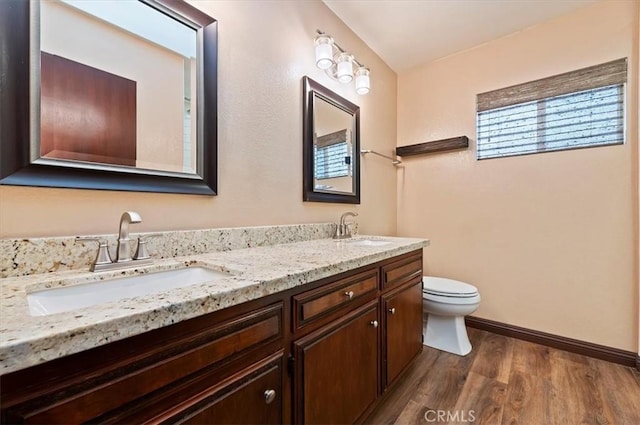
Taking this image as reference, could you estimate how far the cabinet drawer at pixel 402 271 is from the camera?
135cm

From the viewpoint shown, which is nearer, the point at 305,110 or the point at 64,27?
the point at 64,27

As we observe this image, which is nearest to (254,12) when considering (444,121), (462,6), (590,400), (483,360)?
(462,6)

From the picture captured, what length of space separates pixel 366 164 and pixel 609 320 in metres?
1.95

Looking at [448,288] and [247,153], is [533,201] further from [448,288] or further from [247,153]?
[247,153]

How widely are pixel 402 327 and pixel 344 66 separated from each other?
165 cm

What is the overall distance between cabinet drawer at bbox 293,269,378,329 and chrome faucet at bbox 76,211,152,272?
53cm

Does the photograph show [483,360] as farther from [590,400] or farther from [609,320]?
[609,320]

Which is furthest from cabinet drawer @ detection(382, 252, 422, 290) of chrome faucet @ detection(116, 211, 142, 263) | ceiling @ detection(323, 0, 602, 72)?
ceiling @ detection(323, 0, 602, 72)

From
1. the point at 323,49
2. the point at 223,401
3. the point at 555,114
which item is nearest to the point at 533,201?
the point at 555,114

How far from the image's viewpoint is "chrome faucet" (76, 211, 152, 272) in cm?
82

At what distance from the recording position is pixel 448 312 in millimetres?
1897

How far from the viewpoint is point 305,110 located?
65.7 inches

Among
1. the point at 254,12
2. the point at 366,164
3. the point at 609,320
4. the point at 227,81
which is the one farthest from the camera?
the point at 366,164
